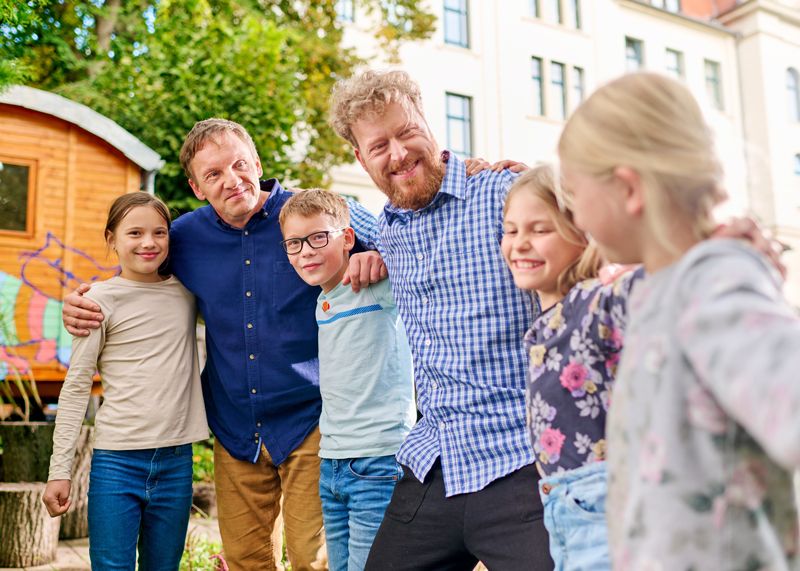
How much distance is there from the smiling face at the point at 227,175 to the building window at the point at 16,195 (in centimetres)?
656

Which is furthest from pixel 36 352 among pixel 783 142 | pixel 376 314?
pixel 783 142

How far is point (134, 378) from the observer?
3.13 metres

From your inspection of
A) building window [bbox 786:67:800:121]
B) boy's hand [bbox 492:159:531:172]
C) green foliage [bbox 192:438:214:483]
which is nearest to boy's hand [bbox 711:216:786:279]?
boy's hand [bbox 492:159:531:172]

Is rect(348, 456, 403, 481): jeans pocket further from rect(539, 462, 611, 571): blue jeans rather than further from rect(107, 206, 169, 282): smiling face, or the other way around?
rect(107, 206, 169, 282): smiling face

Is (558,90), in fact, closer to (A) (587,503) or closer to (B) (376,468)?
(B) (376,468)

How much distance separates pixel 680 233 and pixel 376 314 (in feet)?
5.37

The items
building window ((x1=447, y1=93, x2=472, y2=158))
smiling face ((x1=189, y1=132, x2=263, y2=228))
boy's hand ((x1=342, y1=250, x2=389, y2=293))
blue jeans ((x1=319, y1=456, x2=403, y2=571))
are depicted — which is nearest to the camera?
blue jeans ((x1=319, y1=456, x2=403, y2=571))

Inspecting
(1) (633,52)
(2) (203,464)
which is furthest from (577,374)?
(1) (633,52)

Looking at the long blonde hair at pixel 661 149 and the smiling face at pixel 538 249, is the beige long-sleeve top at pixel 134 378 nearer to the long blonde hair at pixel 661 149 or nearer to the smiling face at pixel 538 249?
the smiling face at pixel 538 249

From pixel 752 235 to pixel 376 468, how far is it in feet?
5.59

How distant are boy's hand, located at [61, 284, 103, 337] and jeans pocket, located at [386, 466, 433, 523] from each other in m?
1.38

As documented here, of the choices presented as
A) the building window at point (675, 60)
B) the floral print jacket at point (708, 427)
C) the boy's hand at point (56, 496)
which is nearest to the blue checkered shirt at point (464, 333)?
the floral print jacket at point (708, 427)

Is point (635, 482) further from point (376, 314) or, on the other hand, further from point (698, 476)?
point (376, 314)

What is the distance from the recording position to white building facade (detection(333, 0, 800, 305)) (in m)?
19.3
